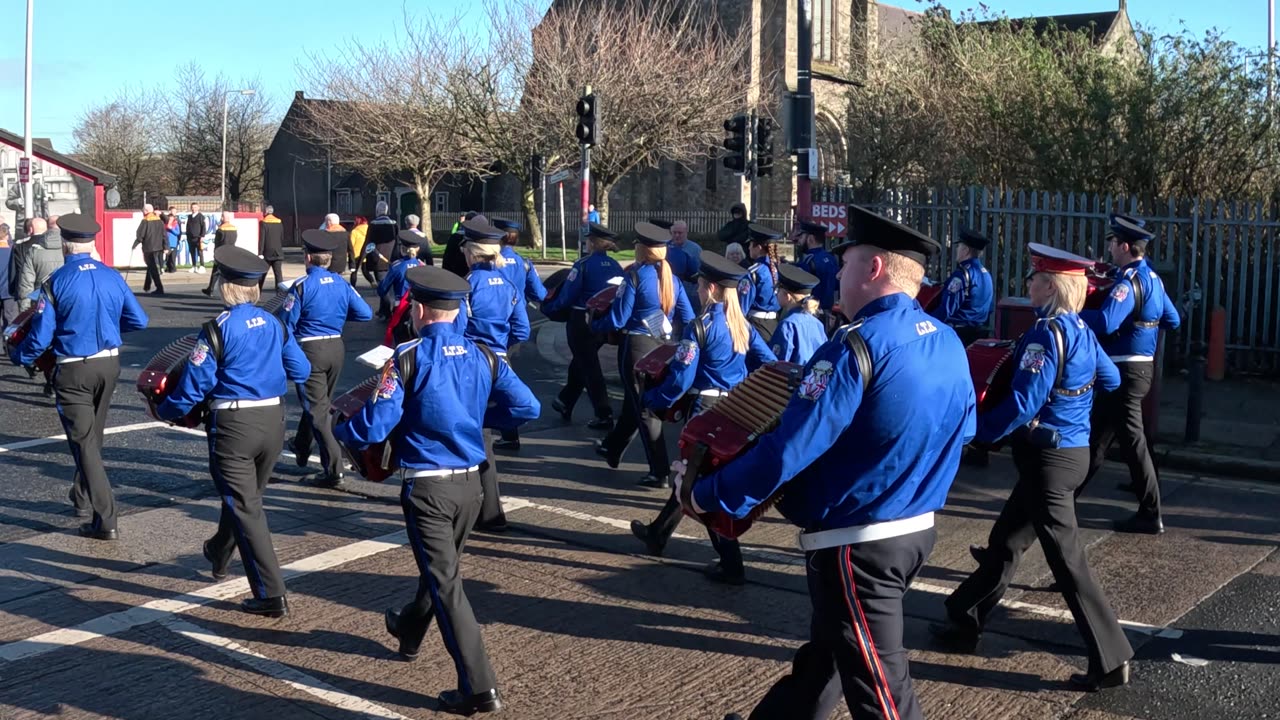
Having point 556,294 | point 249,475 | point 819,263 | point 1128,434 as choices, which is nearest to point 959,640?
point 1128,434

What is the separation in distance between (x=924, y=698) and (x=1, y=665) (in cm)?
410

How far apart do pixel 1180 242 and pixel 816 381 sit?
477 inches

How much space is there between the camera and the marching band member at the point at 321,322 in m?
8.95

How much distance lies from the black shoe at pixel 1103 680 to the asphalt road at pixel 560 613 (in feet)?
0.18

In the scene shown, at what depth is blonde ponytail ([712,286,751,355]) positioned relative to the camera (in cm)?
711

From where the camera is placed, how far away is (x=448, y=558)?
5070mm

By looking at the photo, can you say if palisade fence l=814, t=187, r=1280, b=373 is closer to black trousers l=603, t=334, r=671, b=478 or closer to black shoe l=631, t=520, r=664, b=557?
black trousers l=603, t=334, r=671, b=478

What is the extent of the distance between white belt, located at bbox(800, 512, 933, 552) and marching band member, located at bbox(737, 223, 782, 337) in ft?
20.2

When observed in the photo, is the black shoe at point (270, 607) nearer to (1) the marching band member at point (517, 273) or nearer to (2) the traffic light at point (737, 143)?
(1) the marching band member at point (517, 273)

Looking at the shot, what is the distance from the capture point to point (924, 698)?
5.24 meters

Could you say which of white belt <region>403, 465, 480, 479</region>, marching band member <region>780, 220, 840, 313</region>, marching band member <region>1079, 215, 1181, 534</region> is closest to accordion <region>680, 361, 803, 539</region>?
white belt <region>403, 465, 480, 479</region>

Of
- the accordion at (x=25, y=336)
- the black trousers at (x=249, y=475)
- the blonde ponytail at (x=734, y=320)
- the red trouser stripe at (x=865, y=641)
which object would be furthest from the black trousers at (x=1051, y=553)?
the accordion at (x=25, y=336)

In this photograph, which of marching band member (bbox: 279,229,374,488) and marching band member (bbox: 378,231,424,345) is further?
marching band member (bbox: 378,231,424,345)

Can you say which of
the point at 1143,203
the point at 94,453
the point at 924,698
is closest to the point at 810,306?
the point at 924,698
